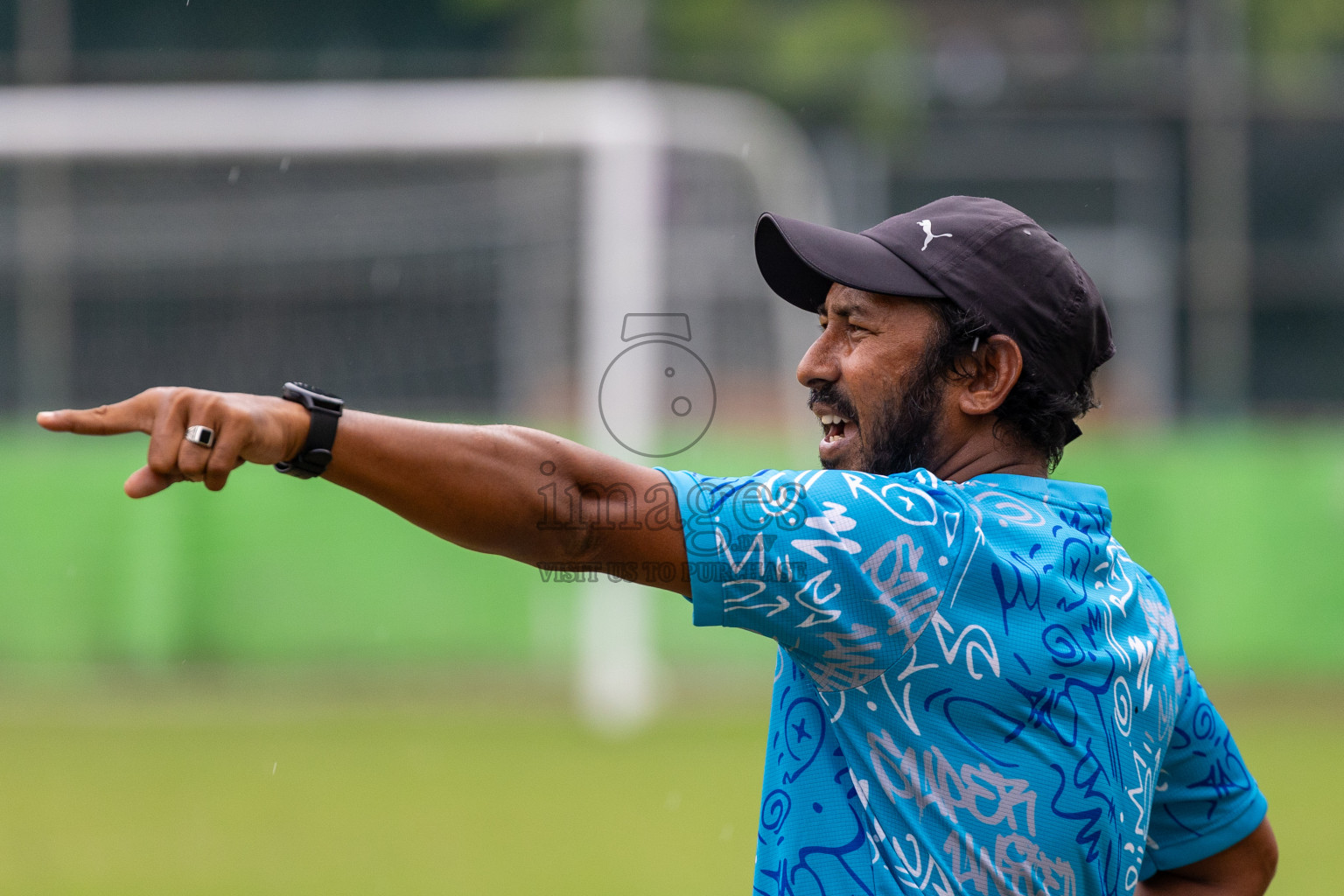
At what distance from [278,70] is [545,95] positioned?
4004 millimetres

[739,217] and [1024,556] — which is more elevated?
[739,217]

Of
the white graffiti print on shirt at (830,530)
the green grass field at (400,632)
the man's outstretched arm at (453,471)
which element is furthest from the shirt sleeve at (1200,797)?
the green grass field at (400,632)

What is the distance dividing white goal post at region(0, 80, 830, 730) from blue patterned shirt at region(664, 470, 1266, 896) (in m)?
7.66

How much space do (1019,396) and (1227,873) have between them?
851 mm

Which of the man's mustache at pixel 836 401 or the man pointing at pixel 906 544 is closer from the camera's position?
the man pointing at pixel 906 544

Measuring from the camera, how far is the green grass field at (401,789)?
6.41m

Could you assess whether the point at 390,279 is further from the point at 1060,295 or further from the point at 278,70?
the point at 1060,295

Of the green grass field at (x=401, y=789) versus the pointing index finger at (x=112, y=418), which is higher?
the pointing index finger at (x=112, y=418)

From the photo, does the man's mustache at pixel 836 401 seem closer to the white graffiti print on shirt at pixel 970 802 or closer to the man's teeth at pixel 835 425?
the man's teeth at pixel 835 425

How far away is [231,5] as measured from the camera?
1402 cm

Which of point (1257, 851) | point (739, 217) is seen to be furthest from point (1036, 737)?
point (739, 217)

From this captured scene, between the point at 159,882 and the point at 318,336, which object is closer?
the point at 159,882

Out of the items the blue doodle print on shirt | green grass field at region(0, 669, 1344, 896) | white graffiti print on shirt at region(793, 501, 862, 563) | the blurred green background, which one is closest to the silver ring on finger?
white graffiti print on shirt at region(793, 501, 862, 563)

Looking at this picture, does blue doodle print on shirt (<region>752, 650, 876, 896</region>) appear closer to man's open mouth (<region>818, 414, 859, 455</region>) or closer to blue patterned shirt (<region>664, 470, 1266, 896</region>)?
blue patterned shirt (<region>664, 470, 1266, 896</region>)
